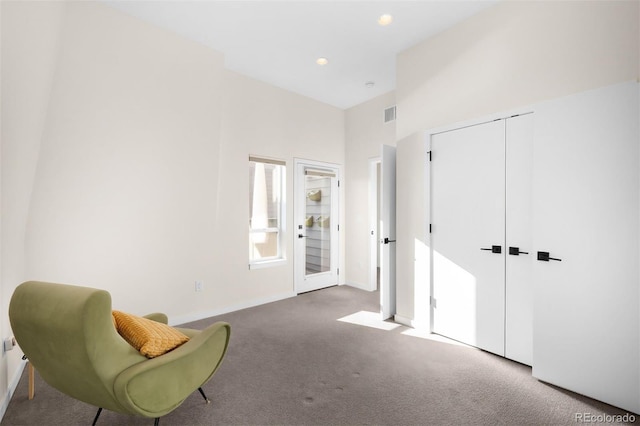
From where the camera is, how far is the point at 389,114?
4723 millimetres

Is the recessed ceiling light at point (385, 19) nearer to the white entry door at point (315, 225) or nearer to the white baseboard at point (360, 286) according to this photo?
the white entry door at point (315, 225)

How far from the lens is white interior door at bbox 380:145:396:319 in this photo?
368cm

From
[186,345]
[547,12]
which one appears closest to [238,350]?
[186,345]

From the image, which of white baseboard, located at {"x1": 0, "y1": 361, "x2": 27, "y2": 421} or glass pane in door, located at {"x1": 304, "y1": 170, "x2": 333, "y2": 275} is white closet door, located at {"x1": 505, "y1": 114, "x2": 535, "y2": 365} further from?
white baseboard, located at {"x1": 0, "y1": 361, "x2": 27, "y2": 421}

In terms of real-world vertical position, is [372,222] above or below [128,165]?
below

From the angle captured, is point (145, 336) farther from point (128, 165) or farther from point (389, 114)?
point (389, 114)

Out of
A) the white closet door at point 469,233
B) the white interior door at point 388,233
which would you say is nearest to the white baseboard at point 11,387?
the white interior door at point 388,233

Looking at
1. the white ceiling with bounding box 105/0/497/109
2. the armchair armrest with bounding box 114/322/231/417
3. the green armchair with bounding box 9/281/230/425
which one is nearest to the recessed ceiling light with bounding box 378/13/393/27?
the white ceiling with bounding box 105/0/497/109

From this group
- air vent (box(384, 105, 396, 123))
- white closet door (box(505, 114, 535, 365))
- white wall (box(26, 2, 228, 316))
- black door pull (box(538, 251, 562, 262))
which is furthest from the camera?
air vent (box(384, 105, 396, 123))

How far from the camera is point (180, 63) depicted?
135 inches

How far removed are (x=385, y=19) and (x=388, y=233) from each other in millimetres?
2286

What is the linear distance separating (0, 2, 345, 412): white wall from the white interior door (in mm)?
1715

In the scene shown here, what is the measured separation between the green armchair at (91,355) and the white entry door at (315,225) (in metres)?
3.23

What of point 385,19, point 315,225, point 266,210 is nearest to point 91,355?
point 266,210
